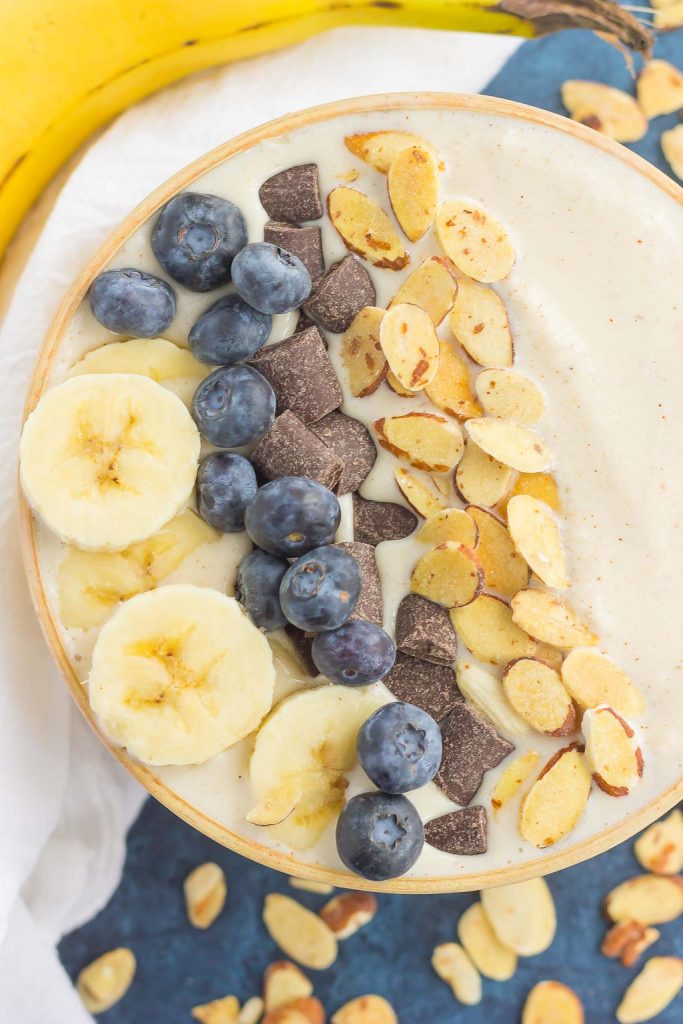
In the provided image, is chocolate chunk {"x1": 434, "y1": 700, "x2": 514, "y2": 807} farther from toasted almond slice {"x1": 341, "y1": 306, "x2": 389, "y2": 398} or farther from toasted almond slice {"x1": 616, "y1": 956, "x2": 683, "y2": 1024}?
toasted almond slice {"x1": 616, "y1": 956, "x2": 683, "y2": 1024}

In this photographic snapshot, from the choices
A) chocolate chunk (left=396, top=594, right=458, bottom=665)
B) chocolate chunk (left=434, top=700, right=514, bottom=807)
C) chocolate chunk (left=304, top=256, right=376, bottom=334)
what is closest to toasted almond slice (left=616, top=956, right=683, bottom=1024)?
chocolate chunk (left=434, top=700, right=514, bottom=807)

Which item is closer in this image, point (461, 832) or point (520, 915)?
point (461, 832)

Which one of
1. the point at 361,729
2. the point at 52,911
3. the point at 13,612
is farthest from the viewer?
the point at 52,911

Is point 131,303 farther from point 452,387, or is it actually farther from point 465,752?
point 465,752

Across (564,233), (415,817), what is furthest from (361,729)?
(564,233)

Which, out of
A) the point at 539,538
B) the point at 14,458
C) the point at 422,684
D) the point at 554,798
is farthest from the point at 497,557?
the point at 14,458

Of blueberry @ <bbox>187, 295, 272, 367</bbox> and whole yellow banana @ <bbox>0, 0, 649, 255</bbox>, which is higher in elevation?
whole yellow banana @ <bbox>0, 0, 649, 255</bbox>

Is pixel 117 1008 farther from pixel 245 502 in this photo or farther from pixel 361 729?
pixel 245 502
